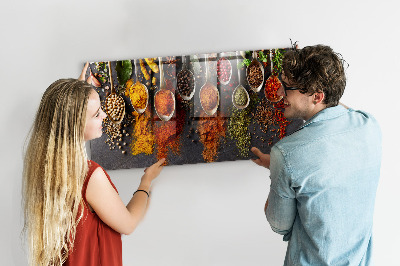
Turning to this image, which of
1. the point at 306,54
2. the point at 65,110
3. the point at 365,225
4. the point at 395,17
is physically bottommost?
the point at 365,225

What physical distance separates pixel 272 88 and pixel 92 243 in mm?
891

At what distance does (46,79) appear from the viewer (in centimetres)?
167

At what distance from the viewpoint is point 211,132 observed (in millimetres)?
1606

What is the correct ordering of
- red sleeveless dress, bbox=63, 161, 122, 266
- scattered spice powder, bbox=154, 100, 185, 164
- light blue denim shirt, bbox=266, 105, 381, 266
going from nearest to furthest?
light blue denim shirt, bbox=266, 105, 381, 266 → red sleeveless dress, bbox=63, 161, 122, 266 → scattered spice powder, bbox=154, 100, 185, 164

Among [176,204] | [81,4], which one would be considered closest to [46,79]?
[81,4]

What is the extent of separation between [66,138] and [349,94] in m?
1.10

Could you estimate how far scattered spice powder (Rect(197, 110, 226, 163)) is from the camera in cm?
160

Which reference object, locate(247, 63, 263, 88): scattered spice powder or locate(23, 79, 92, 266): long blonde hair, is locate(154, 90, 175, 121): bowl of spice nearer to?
locate(247, 63, 263, 88): scattered spice powder

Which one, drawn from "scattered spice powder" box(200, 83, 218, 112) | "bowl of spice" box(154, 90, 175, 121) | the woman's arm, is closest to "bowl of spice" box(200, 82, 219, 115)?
"scattered spice powder" box(200, 83, 218, 112)

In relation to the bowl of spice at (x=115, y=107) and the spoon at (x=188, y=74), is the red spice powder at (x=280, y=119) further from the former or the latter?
the bowl of spice at (x=115, y=107)

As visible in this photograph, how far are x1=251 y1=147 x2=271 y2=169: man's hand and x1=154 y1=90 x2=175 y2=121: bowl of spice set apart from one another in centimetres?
37

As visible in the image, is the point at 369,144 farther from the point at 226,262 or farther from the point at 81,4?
the point at 81,4

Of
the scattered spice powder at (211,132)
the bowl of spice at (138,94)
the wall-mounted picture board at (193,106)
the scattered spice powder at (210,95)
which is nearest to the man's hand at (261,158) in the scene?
the wall-mounted picture board at (193,106)

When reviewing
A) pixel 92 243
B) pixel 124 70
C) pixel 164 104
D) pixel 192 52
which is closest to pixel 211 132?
pixel 164 104
